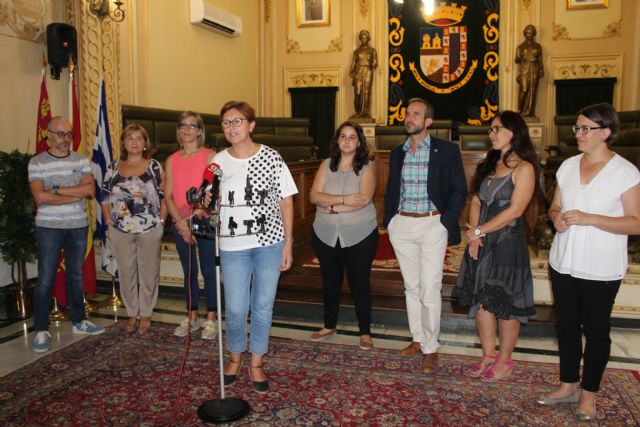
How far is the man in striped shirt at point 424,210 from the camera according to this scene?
3.19m

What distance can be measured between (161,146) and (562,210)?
577 centimetres

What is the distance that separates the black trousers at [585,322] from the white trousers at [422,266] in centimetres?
67

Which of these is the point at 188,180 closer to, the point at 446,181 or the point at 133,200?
the point at 133,200

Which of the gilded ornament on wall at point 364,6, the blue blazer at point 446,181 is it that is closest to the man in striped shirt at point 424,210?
the blue blazer at point 446,181

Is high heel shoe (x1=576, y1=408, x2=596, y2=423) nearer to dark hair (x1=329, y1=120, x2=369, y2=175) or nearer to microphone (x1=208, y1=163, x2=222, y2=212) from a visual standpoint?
dark hair (x1=329, y1=120, x2=369, y2=175)

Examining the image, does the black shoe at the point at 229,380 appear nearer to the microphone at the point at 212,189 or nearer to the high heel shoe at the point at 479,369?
the microphone at the point at 212,189

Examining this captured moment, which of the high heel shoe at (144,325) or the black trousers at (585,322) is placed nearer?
the black trousers at (585,322)

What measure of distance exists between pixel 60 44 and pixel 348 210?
3.50m

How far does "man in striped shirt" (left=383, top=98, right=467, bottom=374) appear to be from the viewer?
3.19 meters

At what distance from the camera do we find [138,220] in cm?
388

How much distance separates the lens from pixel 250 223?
9.14 feet

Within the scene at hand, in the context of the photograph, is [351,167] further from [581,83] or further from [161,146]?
[581,83]

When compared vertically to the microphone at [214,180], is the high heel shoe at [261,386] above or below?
below

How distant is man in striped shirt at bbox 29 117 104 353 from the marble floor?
20cm
